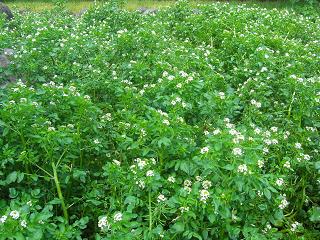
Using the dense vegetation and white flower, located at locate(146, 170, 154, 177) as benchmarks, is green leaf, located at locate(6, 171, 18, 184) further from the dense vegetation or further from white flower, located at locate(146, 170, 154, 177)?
white flower, located at locate(146, 170, 154, 177)

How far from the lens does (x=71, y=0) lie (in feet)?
56.2

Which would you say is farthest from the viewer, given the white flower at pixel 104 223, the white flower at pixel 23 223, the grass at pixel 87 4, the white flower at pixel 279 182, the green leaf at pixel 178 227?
the grass at pixel 87 4

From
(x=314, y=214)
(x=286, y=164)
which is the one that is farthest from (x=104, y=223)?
(x=314, y=214)

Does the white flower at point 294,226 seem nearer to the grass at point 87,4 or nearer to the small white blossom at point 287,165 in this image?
the small white blossom at point 287,165

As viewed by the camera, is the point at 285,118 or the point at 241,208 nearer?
the point at 241,208

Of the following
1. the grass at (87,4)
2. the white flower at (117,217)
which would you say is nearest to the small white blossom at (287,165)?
the white flower at (117,217)

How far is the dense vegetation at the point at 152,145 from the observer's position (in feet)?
8.80

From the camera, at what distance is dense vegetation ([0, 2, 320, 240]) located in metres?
2.68

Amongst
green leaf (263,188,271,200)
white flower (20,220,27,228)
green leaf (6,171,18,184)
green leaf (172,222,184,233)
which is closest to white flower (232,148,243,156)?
green leaf (263,188,271,200)

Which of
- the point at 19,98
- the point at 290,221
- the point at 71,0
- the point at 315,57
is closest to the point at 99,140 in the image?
the point at 19,98

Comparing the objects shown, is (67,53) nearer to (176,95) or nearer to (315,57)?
(176,95)

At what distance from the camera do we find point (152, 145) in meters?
3.15

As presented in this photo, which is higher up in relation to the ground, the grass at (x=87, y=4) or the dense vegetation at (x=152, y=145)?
the dense vegetation at (x=152, y=145)

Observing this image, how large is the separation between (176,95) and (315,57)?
2.68 meters
